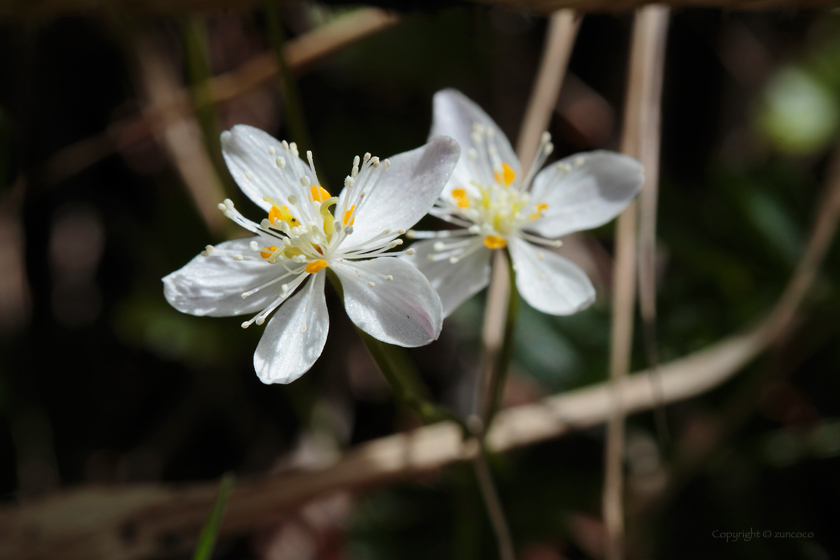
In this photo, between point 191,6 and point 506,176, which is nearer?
point 506,176

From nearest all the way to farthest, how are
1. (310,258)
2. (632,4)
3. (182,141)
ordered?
(310,258)
(632,4)
(182,141)

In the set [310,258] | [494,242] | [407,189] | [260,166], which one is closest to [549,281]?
[494,242]

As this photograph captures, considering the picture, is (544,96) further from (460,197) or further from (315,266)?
(315,266)

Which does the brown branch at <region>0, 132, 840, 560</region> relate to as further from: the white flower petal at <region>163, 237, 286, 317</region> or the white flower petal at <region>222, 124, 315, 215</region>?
the white flower petal at <region>222, 124, 315, 215</region>

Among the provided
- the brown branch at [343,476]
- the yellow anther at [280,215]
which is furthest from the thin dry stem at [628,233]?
the yellow anther at [280,215]

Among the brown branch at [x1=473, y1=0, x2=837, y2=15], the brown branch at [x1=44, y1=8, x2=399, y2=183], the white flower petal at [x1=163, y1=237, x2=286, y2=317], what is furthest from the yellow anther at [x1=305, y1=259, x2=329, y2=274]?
the brown branch at [x1=44, y1=8, x2=399, y2=183]
